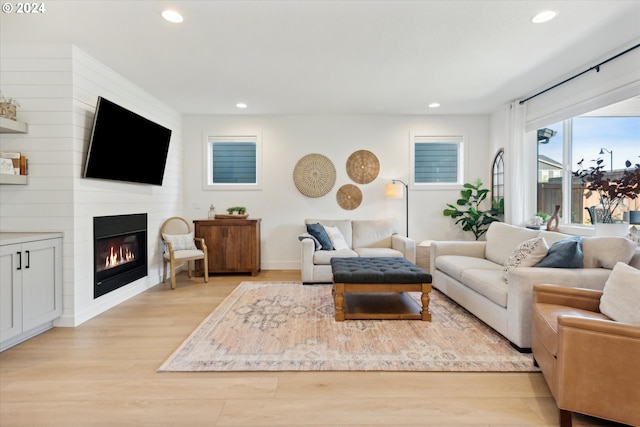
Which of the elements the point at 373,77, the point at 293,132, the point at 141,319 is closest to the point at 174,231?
the point at 141,319

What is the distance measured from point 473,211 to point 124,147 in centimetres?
501

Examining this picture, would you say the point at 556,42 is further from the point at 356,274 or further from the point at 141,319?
the point at 141,319

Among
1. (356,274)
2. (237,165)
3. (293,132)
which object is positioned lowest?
(356,274)

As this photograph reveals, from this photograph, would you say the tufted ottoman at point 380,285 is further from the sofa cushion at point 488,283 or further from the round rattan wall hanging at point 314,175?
the round rattan wall hanging at point 314,175

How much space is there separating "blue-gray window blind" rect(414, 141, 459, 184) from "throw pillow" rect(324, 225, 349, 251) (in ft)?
5.94

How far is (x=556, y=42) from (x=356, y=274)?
9.20 feet

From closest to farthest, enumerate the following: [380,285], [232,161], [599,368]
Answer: [599,368]
[380,285]
[232,161]

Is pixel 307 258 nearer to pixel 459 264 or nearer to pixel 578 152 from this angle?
pixel 459 264

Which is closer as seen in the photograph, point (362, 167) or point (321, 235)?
point (321, 235)

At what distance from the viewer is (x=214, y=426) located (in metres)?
1.69

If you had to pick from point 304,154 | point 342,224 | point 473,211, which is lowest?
point 342,224

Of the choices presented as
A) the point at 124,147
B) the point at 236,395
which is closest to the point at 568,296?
the point at 236,395

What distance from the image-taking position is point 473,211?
5.27m

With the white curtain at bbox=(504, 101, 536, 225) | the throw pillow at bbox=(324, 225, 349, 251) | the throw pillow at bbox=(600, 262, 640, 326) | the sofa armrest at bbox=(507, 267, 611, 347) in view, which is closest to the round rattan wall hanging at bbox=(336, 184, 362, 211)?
the throw pillow at bbox=(324, 225, 349, 251)
